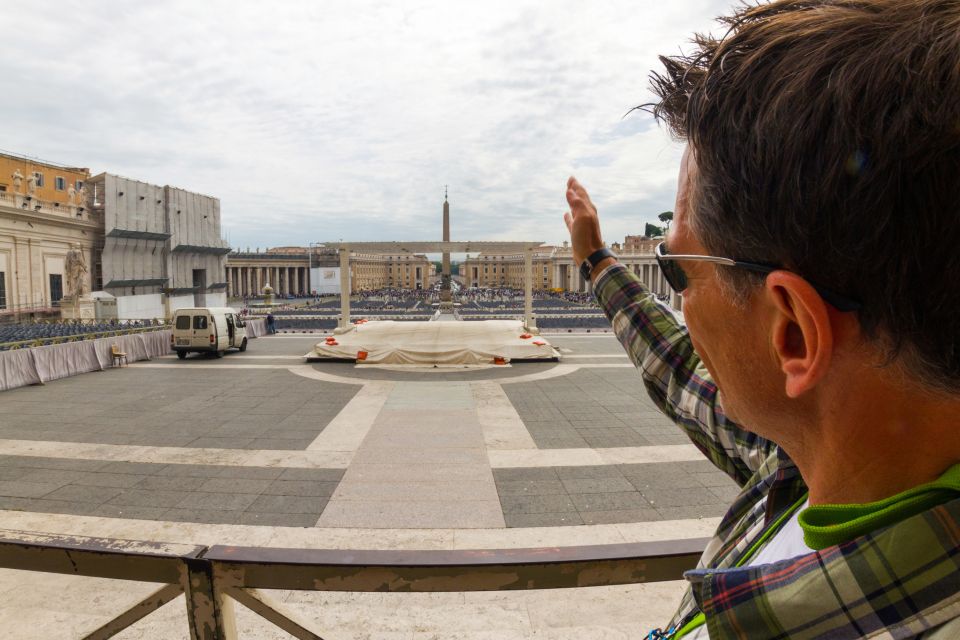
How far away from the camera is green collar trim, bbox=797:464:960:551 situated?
697 millimetres

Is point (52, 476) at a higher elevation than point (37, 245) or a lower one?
lower

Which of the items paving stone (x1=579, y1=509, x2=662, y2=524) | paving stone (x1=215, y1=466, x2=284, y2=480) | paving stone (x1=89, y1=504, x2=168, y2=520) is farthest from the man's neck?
paving stone (x1=215, y1=466, x2=284, y2=480)

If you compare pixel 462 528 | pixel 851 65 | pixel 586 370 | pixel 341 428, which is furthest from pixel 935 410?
pixel 586 370

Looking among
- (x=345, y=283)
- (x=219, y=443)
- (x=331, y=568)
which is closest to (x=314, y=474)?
(x=219, y=443)

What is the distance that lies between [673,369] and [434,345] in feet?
52.9

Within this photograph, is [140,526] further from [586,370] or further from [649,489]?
[586,370]

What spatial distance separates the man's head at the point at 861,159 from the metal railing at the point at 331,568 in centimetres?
145

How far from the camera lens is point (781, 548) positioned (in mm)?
1113

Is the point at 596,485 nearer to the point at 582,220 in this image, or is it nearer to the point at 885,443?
the point at 582,220

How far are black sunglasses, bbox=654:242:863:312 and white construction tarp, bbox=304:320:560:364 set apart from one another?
16.3m

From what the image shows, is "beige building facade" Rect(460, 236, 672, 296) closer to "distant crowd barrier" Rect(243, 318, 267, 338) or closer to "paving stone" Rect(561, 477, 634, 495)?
"distant crowd barrier" Rect(243, 318, 267, 338)

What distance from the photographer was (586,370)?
17.3m

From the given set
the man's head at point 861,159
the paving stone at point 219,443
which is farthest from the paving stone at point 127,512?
the man's head at point 861,159

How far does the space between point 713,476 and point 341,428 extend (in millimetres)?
6640
